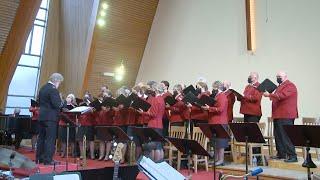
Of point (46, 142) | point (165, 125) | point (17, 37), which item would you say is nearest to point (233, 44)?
point (165, 125)

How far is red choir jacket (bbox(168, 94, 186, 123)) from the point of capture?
7570mm

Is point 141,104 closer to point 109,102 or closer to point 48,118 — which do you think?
point 109,102

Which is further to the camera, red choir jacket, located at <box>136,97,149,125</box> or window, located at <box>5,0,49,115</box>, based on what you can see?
window, located at <box>5,0,49,115</box>

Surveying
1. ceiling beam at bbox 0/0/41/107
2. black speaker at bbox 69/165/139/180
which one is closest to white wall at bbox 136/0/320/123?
ceiling beam at bbox 0/0/41/107

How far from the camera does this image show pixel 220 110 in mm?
6938

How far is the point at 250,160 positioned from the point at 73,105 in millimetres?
4081

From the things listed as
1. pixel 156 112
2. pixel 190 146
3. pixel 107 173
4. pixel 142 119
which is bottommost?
pixel 107 173

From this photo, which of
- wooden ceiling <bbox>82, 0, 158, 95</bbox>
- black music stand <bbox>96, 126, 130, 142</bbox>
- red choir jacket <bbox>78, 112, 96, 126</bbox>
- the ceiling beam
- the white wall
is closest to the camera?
black music stand <bbox>96, 126, 130, 142</bbox>

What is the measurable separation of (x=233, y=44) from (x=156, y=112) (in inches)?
154

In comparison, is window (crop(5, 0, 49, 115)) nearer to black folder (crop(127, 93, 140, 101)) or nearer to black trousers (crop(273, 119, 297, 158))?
black folder (crop(127, 93, 140, 101))

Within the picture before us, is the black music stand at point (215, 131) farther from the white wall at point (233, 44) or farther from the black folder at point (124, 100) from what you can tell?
the white wall at point (233, 44)

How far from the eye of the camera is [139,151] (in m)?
7.75

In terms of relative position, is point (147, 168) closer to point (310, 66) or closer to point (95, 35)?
point (310, 66)

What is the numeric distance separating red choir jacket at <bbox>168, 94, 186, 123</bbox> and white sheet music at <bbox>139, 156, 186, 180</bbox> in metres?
4.50
